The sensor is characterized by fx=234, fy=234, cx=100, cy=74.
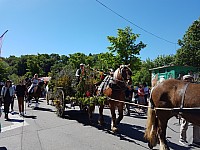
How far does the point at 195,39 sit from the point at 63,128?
1199 inches

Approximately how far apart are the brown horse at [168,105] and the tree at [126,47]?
18.4 m

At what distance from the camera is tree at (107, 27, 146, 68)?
24438mm

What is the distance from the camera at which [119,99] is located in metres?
8.03

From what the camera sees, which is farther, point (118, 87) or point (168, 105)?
point (118, 87)

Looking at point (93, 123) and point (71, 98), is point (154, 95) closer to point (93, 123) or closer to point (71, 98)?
point (93, 123)

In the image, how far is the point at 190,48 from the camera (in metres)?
33.9

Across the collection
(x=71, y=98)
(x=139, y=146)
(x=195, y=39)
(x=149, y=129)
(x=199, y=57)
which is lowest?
(x=139, y=146)

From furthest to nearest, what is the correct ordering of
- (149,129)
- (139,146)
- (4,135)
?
(4,135), (139,146), (149,129)

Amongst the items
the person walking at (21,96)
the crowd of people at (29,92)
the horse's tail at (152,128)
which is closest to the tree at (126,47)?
the crowd of people at (29,92)

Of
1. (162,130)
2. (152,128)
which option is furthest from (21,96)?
(162,130)

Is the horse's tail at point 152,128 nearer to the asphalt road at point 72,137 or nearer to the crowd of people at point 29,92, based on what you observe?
the asphalt road at point 72,137

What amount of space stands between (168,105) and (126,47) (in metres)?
19.6

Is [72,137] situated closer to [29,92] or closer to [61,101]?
[61,101]

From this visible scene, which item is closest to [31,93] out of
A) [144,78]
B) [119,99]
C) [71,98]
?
[71,98]
